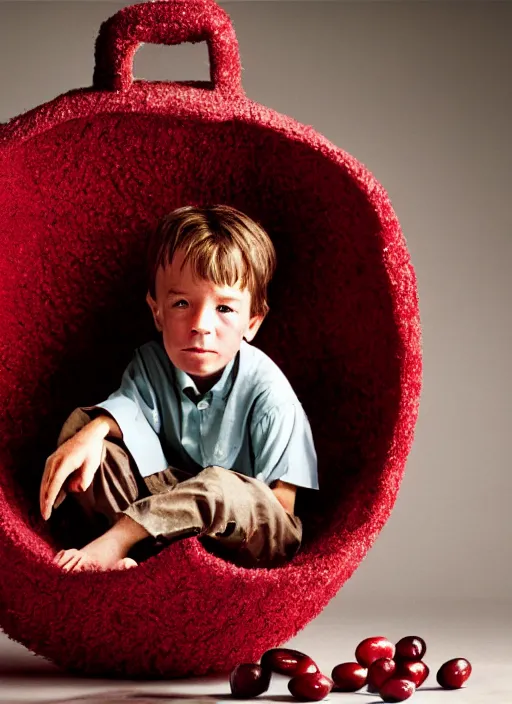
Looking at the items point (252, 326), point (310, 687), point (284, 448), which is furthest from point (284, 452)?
point (310, 687)

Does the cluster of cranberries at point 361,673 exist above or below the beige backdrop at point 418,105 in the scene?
below

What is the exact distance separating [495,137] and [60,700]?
0.85m

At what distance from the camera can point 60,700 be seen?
3.14 feet

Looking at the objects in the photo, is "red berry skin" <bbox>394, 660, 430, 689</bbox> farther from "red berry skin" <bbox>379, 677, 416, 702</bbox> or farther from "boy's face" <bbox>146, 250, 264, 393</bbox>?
"boy's face" <bbox>146, 250, 264, 393</bbox>

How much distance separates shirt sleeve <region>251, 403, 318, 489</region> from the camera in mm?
1106

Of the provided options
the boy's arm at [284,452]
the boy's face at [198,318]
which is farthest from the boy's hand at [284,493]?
the boy's face at [198,318]

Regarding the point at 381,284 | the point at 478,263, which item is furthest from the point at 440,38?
the point at 381,284

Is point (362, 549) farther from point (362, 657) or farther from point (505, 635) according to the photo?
point (505, 635)

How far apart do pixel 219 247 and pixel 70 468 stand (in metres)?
0.22

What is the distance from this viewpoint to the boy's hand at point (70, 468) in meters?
1.04

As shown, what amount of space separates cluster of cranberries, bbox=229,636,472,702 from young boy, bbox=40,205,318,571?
10 cm

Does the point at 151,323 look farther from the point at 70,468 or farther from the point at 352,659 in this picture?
the point at 352,659

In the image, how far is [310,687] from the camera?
0.96m

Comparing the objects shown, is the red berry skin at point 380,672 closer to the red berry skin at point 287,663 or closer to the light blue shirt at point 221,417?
the red berry skin at point 287,663
